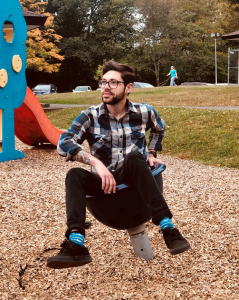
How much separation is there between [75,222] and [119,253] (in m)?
1.32

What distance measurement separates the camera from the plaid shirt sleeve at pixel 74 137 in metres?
2.69

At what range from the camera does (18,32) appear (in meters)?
7.64

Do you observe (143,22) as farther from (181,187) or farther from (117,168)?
(117,168)

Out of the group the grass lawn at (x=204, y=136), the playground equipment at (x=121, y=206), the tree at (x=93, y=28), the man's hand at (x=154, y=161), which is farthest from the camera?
the tree at (x=93, y=28)

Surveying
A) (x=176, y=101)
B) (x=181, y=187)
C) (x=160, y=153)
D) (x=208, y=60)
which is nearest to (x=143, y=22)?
(x=208, y=60)

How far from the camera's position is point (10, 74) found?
7418mm

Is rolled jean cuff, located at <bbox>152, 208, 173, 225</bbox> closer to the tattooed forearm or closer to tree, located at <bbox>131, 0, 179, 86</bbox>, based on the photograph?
the tattooed forearm

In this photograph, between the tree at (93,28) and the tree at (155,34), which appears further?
the tree at (93,28)

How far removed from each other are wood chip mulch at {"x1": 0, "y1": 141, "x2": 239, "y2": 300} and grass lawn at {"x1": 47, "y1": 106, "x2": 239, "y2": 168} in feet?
9.49

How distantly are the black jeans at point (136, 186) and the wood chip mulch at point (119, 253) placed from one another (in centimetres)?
83

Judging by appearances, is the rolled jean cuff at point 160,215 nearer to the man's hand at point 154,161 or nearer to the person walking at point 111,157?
the person walking at point 111,157

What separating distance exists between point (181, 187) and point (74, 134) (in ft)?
10.4

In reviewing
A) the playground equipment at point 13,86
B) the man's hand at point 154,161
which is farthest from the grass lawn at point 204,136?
the man's hand at point 154,161

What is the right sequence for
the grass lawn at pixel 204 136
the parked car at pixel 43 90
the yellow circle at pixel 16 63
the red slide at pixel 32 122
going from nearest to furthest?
1. the yellow circle at pixel 16 63
2. the red slide at pixel 32 122
3. the grass lawn at pixel 204 136
4. the parked car at pixel 43 90
